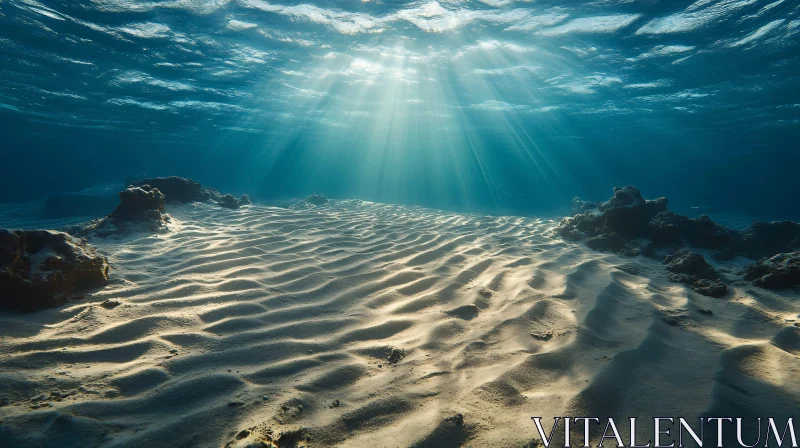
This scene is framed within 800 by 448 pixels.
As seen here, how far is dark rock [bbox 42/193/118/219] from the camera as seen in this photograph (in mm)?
21703

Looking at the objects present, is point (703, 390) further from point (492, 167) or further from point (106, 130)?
point (492, 167)

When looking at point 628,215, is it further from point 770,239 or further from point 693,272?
point 770,239

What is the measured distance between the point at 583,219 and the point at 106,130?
4507 cm

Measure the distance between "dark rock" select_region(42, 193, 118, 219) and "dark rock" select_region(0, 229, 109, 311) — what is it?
2285 centimetres

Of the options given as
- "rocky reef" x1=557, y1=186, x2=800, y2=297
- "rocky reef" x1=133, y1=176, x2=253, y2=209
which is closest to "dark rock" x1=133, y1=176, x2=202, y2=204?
"rocky reef" x1=133, y1=176, x2=253, y2=209

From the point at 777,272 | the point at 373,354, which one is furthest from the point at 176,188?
the point at 777,272

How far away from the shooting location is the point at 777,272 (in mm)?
4523

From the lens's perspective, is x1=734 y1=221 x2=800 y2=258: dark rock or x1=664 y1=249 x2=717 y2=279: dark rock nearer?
x1=664 y1=249 x2=717 y2=279: dark rock

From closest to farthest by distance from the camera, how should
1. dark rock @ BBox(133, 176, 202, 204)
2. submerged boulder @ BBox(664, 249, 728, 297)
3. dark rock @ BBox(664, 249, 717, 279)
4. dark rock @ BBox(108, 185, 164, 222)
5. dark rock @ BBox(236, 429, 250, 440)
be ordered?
dark rock @ BBox(236, 429, 250, 440)
submerged boulder @ BBox(664, 249, 728, 297)
dark rock @ BBox(664, 249, 717, 279)
dark rock @ BBox(108, 185, 164, 222)
dark rock @ BBox(133, 176, 202, 204)

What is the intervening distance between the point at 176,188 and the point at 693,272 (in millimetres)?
12450

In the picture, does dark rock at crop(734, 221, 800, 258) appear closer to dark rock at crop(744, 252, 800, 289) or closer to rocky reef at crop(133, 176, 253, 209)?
dark rock at crop(744, 252, 800, 289)

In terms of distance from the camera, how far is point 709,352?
2.92 meters

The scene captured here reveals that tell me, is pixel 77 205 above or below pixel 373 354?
below

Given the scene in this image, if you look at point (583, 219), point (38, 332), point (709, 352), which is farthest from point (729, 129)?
point (38, 332)
